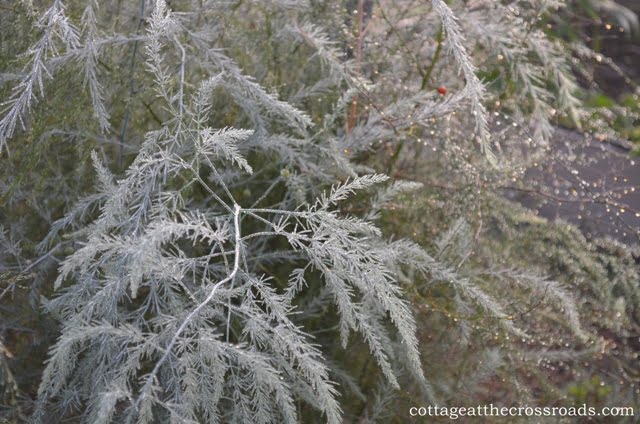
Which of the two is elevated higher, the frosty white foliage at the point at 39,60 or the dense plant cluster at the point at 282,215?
the frosty white foliage at the point at 39,60

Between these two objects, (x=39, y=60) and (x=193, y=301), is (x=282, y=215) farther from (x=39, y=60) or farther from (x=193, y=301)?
(x=39, y=60)

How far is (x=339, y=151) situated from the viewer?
1881mm

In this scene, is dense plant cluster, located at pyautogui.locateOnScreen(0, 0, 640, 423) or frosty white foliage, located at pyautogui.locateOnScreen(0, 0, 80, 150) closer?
dense plant cluster, located at pyautogui.locateOnScreen(0, 0, 640, 423)

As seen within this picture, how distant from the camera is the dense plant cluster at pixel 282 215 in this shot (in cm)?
141

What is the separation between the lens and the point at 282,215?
1622 mm

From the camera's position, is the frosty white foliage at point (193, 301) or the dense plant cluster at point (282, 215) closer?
the frosty white foliage at point (193, 301)

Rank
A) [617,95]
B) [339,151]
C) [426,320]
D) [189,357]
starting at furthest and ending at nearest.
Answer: [617,95] < [426,320] < [339,151] < [189,357]

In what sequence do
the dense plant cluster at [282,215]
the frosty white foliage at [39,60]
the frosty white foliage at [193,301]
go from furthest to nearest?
the frosty white foliage at [39,60], the dense plant cluster at [282,215], the frosty white foliage at [193,301]

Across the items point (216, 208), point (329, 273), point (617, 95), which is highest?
point (329, 273)

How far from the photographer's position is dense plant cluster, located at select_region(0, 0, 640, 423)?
141 centimetres

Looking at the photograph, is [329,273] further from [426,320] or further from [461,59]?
[426,320]

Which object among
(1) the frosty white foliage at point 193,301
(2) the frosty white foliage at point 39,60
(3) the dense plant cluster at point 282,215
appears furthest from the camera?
(2) the frosty white foliage at point 39,60

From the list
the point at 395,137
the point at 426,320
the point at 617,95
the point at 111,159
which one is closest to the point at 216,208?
the point at 111,159

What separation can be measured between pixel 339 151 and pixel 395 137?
0.23 m
